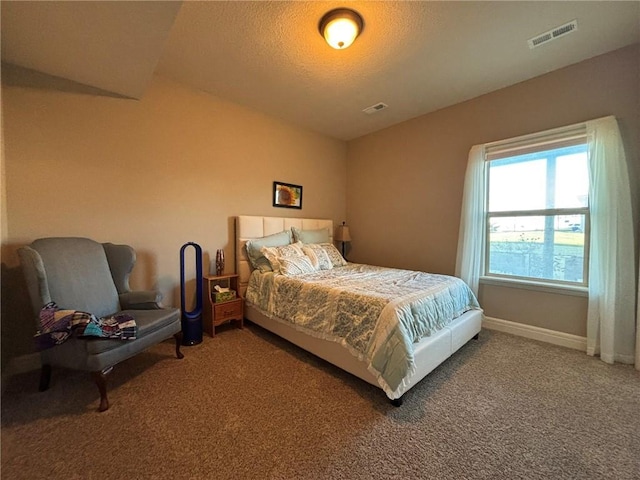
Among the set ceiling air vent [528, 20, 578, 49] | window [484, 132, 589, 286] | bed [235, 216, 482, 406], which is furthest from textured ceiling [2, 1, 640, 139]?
bed [235, 216, 482, 406]

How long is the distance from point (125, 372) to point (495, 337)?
11.6ft

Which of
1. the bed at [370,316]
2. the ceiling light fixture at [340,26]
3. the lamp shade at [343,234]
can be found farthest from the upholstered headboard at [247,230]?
the ceiling light fixture at [340,26]

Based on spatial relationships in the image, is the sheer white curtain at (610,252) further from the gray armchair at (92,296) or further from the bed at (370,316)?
the gray armchair at (92,296)

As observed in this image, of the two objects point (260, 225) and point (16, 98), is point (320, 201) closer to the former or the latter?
point (260, 225)

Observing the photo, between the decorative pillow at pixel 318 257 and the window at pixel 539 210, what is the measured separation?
6.40 ft

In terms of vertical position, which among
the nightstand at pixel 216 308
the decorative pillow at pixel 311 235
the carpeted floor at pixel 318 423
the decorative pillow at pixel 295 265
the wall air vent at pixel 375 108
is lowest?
the carpeted floor at pixel 318 423

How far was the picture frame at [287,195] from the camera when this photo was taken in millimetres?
3611

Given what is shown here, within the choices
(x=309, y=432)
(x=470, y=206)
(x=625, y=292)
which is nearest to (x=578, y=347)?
(x=625, y=292)

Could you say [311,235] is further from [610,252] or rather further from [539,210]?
[610,252]

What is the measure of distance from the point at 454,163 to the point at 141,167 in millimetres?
3629

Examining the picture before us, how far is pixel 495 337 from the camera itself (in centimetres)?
270

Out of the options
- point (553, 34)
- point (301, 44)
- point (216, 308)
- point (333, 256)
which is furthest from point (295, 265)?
point (553, 34)

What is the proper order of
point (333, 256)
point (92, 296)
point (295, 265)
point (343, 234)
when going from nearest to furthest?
point (92, 296)
point (295, 265)
point (333, 256)
point (343, 234)

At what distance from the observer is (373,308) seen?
71.2 inches
